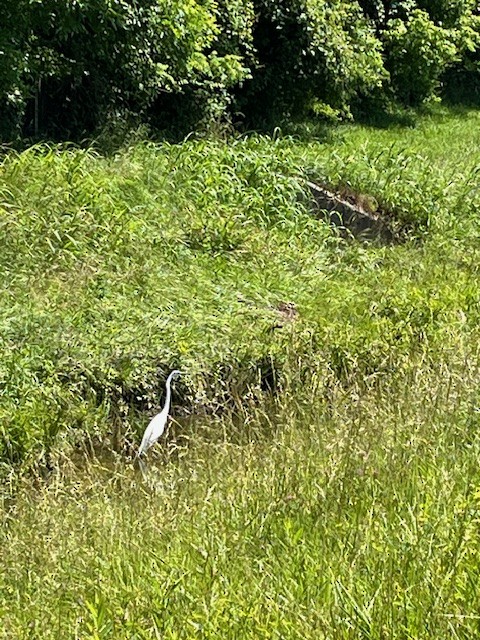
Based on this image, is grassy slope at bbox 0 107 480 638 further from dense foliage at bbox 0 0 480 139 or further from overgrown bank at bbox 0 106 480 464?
dense foliage at bbox 0 0 480 139

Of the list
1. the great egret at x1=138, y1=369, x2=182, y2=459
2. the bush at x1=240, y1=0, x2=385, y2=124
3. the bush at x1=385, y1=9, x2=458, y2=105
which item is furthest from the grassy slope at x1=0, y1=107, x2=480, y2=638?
the bush at x1=385, y1=9, x2=458, y2=105

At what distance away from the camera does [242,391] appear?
6.18m

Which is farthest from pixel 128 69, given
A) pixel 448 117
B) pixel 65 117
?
pixel 448 117

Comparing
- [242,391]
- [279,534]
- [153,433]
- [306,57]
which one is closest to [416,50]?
[306,57]

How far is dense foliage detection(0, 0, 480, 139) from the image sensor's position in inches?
363

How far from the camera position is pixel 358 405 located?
15.7 ft

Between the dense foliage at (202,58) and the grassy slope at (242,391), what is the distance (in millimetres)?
→ 1155

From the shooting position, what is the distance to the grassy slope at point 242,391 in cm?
276

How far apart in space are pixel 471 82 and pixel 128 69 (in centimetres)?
1100

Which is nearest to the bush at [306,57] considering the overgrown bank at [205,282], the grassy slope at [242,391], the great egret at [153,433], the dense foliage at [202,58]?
the dense foliage at [202,58]

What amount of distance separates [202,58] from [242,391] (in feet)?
18.7

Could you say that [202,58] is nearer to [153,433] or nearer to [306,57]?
[306,57]

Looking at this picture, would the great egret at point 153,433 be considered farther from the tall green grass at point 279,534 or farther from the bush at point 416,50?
Result: the bush at point 416,50

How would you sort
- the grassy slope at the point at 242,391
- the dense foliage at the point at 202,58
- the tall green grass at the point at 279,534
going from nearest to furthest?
the tall green grass at the point at 279,534 < the grassy slope at the point at 242,391 < the dense foliage at the point at 202,58
